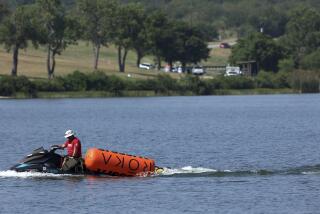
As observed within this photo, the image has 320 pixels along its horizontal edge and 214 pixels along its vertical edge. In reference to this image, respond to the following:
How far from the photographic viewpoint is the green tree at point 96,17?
17838cm

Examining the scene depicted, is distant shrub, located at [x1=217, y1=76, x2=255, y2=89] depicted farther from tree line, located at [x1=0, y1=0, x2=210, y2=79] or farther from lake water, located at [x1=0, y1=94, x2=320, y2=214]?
lake water, located at [x1=0, y1=94, x2=320, y2=214]

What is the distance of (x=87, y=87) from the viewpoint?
5925 inches

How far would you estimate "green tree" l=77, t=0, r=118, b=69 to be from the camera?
178 m

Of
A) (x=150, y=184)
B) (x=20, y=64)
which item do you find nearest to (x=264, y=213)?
(x=150, y=184)

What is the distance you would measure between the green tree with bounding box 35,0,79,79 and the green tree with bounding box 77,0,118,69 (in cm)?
1226

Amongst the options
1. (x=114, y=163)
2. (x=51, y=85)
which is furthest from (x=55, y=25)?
(x=114, y=163)

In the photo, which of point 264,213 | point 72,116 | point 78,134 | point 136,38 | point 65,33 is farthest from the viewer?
point 136,38

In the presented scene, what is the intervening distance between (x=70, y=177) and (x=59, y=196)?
3.87 m

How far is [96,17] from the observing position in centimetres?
18075

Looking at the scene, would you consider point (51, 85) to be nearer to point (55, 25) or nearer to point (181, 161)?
point (55, 25)

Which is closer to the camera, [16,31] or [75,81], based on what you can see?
[75,81]

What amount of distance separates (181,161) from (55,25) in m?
110

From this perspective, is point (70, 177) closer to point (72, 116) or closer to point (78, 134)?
point (78, 134)

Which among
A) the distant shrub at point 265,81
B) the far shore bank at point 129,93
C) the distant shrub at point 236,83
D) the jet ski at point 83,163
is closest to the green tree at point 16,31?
the far shore bank at point 129,93
